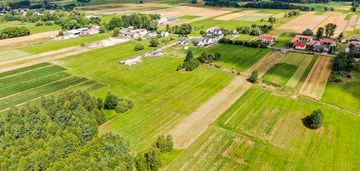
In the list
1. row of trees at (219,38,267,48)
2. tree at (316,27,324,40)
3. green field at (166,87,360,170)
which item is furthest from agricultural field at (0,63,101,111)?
tree at (316,27,324,40)

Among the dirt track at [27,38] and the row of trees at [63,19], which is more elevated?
the row of trees at [63,19]

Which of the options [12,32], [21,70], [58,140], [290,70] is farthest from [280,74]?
[12,32]

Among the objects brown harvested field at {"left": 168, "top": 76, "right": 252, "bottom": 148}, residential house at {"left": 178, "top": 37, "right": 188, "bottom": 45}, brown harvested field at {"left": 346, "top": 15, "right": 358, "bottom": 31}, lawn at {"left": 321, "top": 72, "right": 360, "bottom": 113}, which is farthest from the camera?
brown harvested field at {"left": 346, "top": 15, "right": 358, "bottom": 31}

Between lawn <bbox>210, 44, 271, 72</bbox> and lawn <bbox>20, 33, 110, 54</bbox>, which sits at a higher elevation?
lawn <bbox>20, 33, 110, 54</bbox>

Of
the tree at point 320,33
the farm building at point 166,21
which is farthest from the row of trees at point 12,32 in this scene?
the tree at point 320,33

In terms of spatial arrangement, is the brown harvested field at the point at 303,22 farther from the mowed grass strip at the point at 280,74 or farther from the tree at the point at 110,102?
the tree at the point at 110,102

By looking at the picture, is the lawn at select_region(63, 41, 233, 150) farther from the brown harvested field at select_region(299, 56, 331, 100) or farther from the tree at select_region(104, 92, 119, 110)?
the brown harvested field at select_region(299, 56, 331, 100)

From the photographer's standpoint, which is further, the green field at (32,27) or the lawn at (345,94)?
the green field at (32,27)
